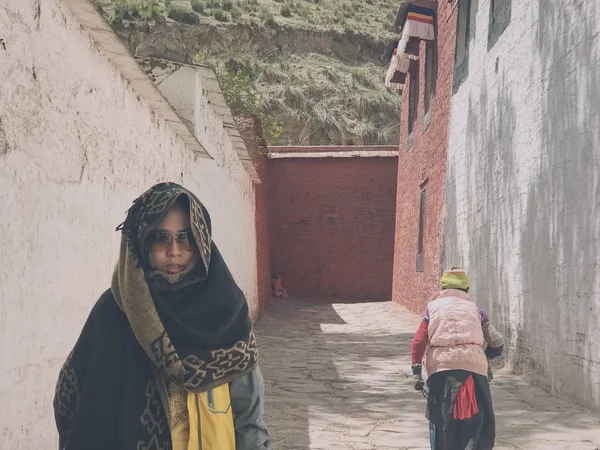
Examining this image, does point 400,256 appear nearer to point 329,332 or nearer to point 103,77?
point 329,332

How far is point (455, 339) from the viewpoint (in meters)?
4.33

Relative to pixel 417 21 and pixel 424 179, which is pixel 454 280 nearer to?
pixel 424 179

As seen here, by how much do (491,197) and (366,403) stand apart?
3.86m

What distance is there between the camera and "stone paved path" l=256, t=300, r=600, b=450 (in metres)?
5.71

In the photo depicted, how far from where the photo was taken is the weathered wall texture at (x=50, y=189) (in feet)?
10.8

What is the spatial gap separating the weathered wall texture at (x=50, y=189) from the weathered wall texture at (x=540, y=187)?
385cm

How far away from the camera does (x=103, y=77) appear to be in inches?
192

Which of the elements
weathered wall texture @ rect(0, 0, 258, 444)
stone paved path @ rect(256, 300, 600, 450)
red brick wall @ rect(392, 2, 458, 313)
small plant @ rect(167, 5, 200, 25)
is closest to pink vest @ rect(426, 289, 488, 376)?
stone paved path @ rect(256, 300, 600, 450)

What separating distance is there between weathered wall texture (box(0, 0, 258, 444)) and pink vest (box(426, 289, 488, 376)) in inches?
82.2

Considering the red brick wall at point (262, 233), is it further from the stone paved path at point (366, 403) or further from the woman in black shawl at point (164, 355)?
the woman in black shawl at point (164, 355)

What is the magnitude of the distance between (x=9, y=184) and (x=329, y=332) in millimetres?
10456

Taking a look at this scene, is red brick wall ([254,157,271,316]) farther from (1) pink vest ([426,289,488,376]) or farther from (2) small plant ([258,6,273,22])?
(2) small plant ([258,6,273,22])

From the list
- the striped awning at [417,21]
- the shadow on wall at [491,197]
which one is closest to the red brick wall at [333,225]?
the striped awning at [417,21]

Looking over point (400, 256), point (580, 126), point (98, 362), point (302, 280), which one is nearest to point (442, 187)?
point (400, 256)
